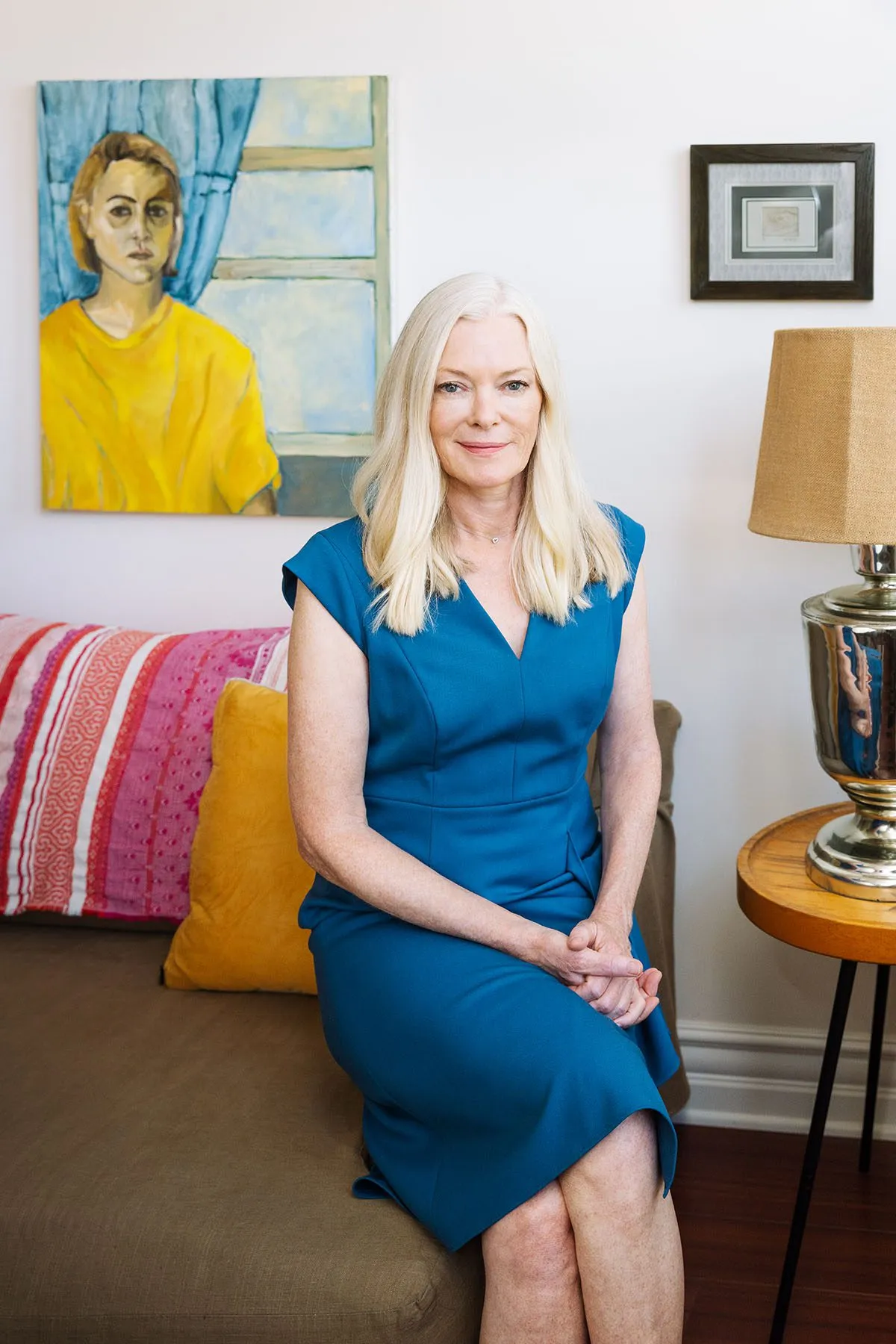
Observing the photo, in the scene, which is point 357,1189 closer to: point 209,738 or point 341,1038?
point 341,1038

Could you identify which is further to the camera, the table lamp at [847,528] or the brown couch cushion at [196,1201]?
the table lamp at [847,528]

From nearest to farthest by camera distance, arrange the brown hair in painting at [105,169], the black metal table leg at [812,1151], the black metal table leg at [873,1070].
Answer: the black metal table leg at [812,1151] < the black metal table leg at [873,1070] < the brown hair in painting at [105,169]

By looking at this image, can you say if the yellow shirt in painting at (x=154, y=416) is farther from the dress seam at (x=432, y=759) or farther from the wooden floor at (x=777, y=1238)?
the wooden floor at (x=777, y=1238)

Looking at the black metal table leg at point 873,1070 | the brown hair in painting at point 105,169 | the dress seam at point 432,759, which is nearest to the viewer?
the dress seam at point 432,759

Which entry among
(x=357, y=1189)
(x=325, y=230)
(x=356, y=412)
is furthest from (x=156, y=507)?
(x=357, y=1189)

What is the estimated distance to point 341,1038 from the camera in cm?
163

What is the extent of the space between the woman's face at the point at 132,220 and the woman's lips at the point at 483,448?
0.98 m

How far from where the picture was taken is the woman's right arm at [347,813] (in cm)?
159

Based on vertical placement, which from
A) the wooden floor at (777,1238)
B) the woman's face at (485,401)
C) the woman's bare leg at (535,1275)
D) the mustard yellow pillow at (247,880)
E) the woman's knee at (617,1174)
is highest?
the woman's face at (485,401)

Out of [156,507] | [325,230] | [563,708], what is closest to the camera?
[563,708]

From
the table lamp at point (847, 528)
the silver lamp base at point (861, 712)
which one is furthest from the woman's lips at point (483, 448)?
the silver lamp base at point (861, 712)

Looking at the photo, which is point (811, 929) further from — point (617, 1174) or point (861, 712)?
point (617, 1174)

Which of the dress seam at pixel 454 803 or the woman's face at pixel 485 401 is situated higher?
the woman's face at pixel 485 401

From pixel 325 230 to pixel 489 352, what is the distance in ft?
2.63
